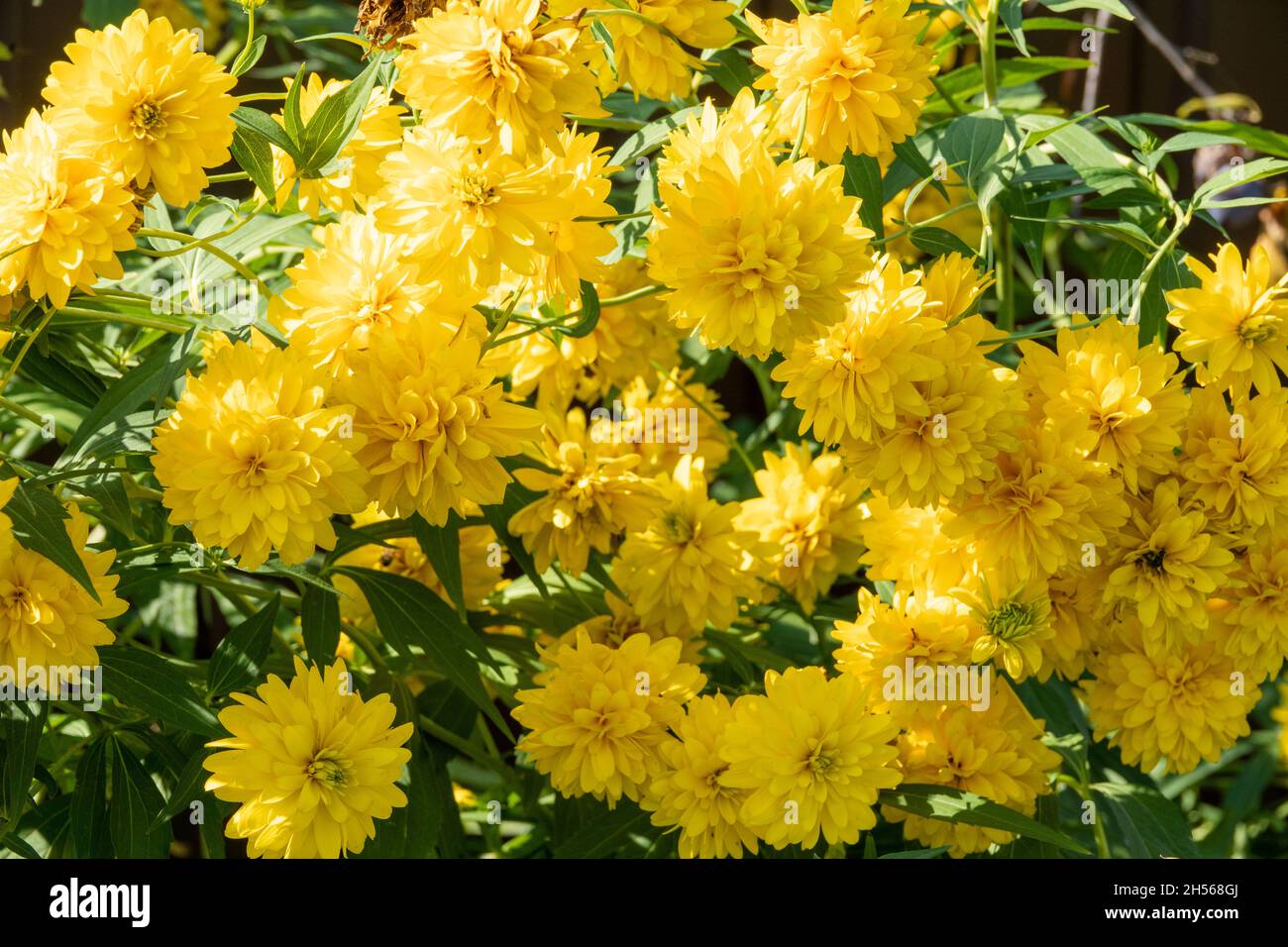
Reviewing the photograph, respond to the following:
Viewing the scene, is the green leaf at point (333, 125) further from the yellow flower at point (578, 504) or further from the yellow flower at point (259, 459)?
the yellow flower at point (578, 504)

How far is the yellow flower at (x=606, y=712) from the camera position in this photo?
898 mm

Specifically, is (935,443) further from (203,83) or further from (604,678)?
(203,83)

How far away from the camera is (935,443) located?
0.81 metres

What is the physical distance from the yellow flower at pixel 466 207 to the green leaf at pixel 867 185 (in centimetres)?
27

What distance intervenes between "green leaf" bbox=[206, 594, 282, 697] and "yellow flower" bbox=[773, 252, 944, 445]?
0.42 m

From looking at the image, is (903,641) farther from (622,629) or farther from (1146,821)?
(1146,821)

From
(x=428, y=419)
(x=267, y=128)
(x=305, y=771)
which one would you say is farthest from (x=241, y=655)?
(x=267, y=128)

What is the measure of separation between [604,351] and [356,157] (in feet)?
1.00

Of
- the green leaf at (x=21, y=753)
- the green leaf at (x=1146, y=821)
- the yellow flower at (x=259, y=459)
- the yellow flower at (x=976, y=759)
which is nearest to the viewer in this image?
the yellow flower at (x=259, y=459)

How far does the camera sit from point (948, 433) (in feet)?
2.64

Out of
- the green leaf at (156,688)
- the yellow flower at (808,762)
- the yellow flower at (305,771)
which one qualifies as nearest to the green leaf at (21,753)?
the green leaf at (156,688)

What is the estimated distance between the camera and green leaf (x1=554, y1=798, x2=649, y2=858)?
0.99 metres

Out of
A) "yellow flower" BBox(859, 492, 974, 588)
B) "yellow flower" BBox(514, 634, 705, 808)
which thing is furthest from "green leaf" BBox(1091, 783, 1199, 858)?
"yellow flower" BBox(514, 634, 705, 808)

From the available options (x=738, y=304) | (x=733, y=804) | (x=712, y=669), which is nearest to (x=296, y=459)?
(x=738, y=304)
